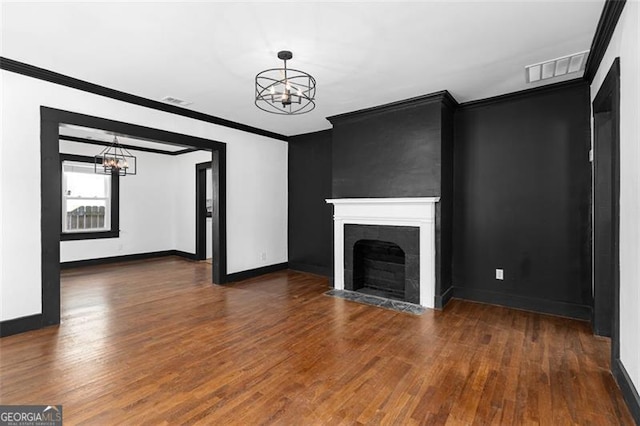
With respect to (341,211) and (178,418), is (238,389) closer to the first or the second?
(178,418)

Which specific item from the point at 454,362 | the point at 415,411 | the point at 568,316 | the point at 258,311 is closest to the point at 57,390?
the point at 258,311

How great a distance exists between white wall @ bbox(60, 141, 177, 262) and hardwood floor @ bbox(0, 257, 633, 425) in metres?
3.06

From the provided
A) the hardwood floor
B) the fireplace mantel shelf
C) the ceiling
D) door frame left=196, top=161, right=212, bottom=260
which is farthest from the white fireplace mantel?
door frame left=196, top=161, right=212, bottom=260

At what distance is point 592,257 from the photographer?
3.46 meters

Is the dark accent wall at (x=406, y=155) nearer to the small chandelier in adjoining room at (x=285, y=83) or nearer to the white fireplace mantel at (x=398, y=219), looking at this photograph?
the white fireplace mantel at (x=398, y=219)

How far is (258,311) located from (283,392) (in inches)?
67.9

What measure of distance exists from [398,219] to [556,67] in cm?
227

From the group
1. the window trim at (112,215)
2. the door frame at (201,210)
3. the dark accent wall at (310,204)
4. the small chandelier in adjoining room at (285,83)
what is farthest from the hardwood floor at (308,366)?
the door frame at (201,210)

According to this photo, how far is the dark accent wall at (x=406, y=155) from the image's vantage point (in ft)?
13.1

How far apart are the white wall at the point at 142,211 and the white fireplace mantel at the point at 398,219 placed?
16.3ft

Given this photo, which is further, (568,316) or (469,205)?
(469,205)

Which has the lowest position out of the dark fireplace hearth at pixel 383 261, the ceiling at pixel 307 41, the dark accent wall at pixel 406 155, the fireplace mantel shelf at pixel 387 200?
the dark fireplace hearth at pixel 383 261

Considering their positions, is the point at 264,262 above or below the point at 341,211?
below

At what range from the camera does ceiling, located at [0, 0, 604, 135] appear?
7.50 ft
